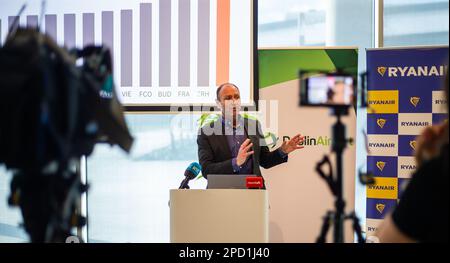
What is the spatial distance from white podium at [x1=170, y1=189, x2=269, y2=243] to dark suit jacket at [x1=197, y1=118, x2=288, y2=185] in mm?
885

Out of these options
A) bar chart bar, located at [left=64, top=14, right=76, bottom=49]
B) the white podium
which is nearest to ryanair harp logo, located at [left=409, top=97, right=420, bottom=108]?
the white podium

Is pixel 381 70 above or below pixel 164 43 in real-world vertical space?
below

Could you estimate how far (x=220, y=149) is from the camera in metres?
3.65

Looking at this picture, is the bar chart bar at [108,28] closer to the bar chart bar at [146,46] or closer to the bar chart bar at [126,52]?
the bar chart bar at [126,52]

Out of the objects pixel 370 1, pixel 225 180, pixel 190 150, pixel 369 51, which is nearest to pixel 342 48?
pixel 369 51

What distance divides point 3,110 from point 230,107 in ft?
7.97

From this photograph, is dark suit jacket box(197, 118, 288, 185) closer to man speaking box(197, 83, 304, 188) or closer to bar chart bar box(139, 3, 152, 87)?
man speaking box(197, 83, 304, 188)

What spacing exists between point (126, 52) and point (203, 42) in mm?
601

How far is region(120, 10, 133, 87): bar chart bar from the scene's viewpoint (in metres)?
4.04

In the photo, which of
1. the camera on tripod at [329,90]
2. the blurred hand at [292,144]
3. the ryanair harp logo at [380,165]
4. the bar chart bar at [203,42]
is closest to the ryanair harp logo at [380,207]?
the ryanair harp logo at [380,165]

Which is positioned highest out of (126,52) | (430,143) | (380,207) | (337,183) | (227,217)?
(126,52)

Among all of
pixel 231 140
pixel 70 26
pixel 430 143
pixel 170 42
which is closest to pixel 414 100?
pixel 231 140

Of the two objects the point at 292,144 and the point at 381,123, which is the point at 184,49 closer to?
the point at 292,144

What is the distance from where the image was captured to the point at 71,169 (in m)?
1.34
